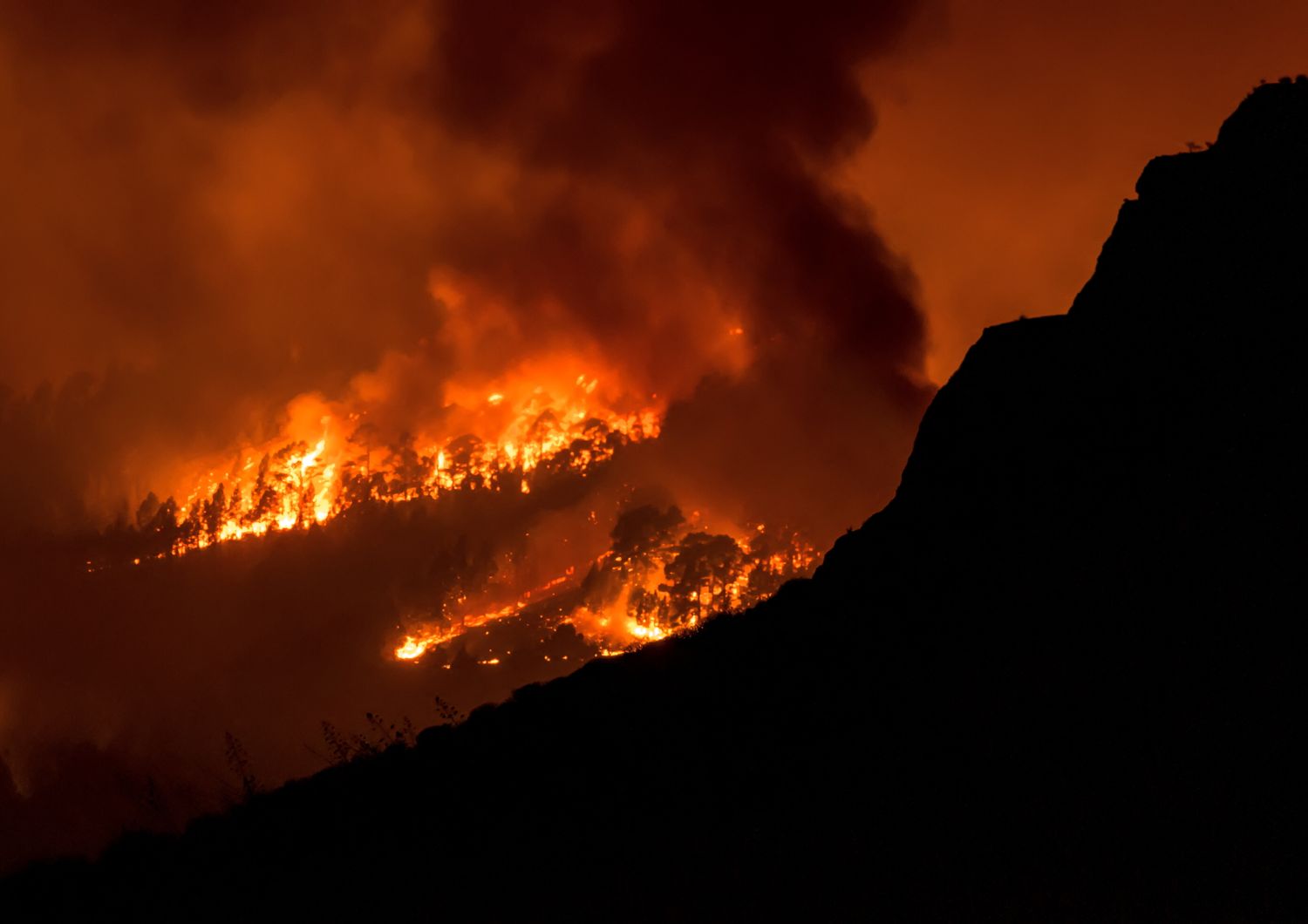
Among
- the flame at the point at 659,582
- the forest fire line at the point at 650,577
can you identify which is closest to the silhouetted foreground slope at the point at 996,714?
the flame at the point at 659,582

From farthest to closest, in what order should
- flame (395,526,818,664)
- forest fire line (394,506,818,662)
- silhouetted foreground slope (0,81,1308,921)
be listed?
forest fire line (394,506,818,662) < flame (395,526,818,664) < silhouetted foreground slope (0,81,1308,921)

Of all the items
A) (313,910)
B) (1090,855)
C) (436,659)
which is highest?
(436,659)

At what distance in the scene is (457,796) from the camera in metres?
13.0

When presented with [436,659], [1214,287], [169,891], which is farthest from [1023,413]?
[436,659]

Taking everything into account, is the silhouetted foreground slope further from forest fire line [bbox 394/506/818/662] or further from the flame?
forest fire line [bbox 394/506/818/662]

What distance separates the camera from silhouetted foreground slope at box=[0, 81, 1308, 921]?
9312 mm

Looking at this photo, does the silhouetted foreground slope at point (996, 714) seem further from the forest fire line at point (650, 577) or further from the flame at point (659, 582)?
the forest fire line at point (650, 577)

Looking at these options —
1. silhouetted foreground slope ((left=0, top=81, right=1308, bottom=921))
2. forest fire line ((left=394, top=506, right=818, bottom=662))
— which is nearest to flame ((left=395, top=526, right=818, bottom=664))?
forest fire line ((left=394, top=506, right=818, bottom=662))

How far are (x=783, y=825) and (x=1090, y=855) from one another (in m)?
2.89

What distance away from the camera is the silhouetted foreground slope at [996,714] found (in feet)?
30.6

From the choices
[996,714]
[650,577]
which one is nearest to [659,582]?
[650,577]

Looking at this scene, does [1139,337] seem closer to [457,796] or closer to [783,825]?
[783,825]

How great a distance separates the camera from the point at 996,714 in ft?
36.4

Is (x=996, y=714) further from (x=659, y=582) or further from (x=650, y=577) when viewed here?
(x=650, y=577)
